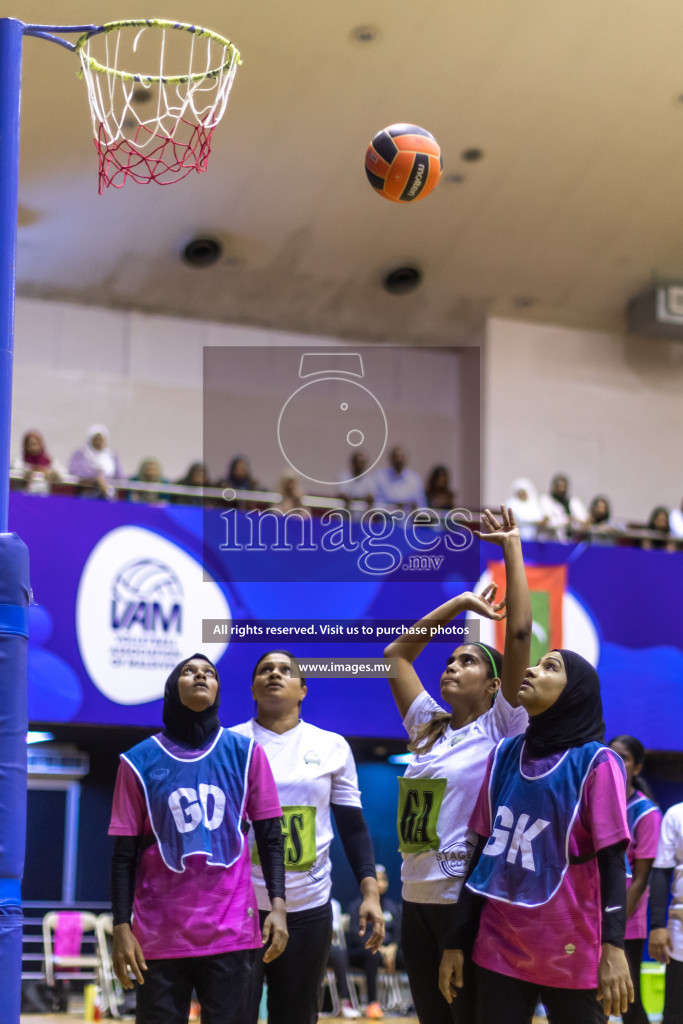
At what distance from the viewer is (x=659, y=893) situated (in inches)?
246

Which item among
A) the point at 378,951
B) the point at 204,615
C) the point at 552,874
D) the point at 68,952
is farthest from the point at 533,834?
the point at 68,952

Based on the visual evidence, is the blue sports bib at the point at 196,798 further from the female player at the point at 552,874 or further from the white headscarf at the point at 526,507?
the white headscarf at the point at 526,507

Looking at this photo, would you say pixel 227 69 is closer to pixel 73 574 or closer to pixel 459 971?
pixel 459 971

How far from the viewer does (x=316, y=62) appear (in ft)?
40.9

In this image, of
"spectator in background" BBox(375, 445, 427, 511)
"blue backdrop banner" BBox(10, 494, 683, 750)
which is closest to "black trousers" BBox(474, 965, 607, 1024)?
"blue backdrop banner" BBox(10, 494, 683, 750)

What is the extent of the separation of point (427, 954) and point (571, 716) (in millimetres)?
1110

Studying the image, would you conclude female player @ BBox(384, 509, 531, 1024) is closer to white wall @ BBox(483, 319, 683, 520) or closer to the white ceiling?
the white ceiling

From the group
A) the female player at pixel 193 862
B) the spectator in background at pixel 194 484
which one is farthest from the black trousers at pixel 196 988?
the spectator in background at pixel 194 484

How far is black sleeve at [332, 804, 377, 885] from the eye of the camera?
488 centimetres

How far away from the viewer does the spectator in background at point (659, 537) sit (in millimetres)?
13812

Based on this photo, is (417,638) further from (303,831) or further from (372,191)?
(372,191)

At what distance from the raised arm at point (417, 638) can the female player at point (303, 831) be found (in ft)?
1.32

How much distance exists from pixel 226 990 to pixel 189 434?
13.2 metres

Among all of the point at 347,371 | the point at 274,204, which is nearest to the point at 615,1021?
the point at 347,371
